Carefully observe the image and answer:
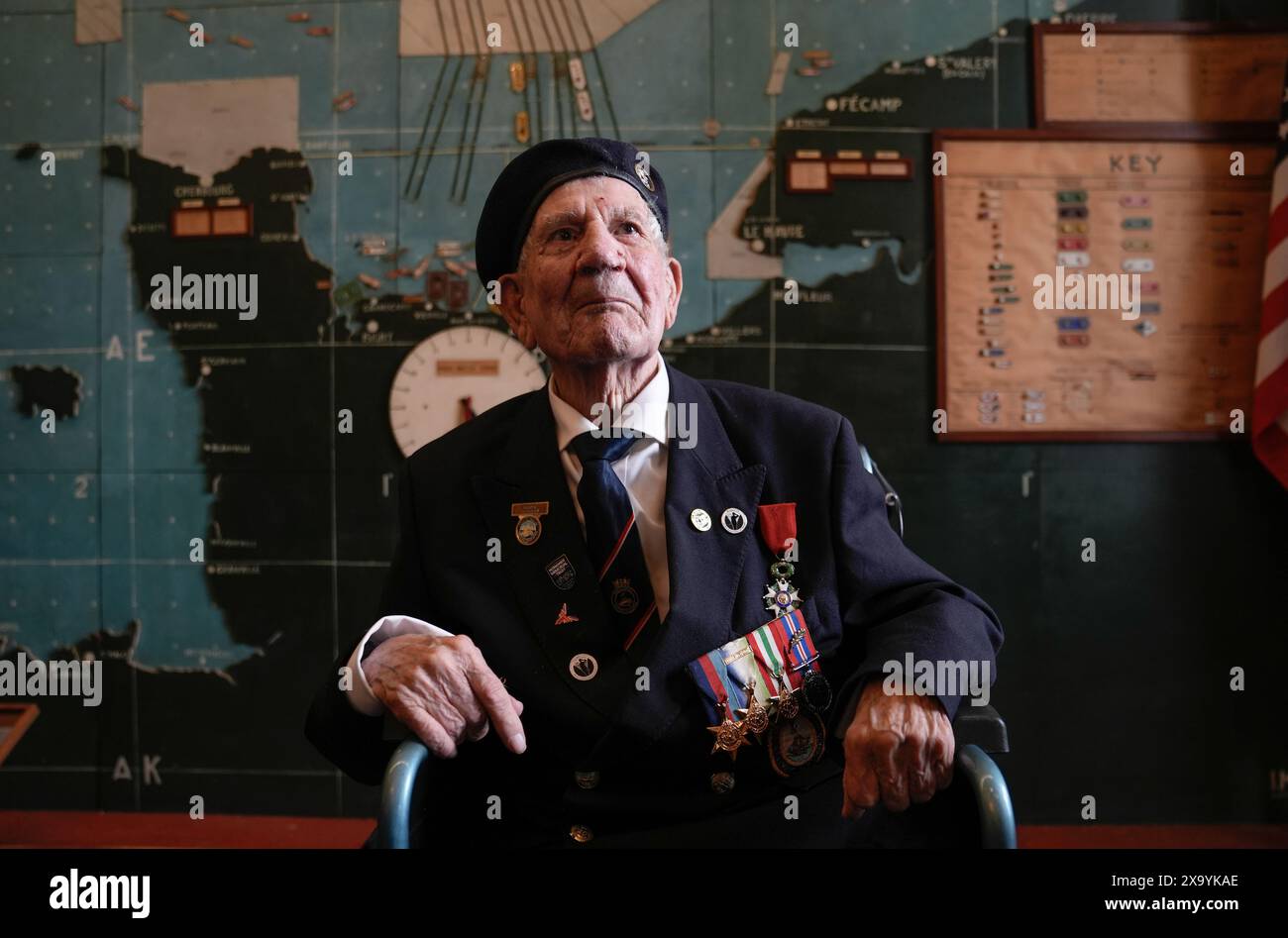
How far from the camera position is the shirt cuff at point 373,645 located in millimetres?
1229

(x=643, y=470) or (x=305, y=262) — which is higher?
(x=305, y=262)

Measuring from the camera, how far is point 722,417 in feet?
4.74

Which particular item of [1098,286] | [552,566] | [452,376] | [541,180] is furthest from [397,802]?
[1098,286]

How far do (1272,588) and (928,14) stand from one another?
1.91 meters

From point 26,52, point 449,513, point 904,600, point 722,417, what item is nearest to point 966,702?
point 904,600

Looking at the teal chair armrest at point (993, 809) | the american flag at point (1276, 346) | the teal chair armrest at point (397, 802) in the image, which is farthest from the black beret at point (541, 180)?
the american flag at point (1276, 346)

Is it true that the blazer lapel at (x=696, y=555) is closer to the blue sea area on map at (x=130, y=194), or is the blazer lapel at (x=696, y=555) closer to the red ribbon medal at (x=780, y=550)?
the red ribbon medal at (x=780, y=550)

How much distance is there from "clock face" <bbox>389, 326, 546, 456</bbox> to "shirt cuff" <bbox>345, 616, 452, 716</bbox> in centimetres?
139

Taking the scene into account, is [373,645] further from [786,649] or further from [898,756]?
[898,756]

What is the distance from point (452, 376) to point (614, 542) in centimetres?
147

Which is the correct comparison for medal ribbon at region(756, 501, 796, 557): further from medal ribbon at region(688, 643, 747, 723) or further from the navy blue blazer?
medal ribbon at region(688, 643, 747, 723)

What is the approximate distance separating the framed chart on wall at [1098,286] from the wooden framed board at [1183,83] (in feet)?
0.19

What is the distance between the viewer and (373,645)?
1.28 meters

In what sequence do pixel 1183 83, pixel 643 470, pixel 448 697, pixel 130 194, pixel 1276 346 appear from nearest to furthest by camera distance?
pixel 448 697, pixel 643 470, pixel 1276 346, pixel 1183 83, pixel 130 194
